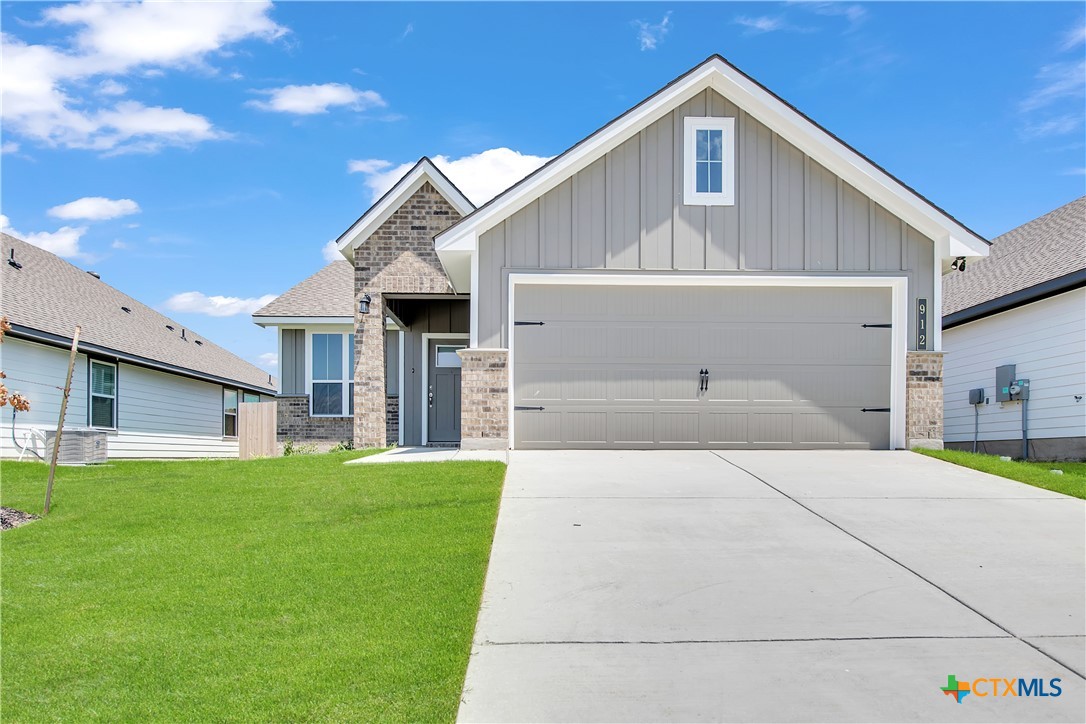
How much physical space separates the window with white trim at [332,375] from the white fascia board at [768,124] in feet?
28.1

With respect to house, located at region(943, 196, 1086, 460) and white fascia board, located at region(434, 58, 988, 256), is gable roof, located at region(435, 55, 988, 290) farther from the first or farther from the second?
house, located at region(943, 196, 1086, 460)

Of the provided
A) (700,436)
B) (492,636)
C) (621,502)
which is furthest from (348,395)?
(492,636)

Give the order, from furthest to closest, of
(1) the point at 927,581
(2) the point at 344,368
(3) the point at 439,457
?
1. (2) the point at 344,368
2. (3) the point at 439,457
3. (1) the point at 927,581

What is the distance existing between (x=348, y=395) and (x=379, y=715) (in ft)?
52.2

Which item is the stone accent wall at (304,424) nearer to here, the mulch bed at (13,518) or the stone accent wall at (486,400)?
the stone accent wall at (486,400)

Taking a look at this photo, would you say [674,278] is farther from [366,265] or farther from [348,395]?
[348,395]

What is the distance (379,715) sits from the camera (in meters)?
3.83

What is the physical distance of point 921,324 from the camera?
1191cm

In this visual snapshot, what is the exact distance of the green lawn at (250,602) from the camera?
406 cm

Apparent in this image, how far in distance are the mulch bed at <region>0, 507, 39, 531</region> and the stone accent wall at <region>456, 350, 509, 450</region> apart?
508cm

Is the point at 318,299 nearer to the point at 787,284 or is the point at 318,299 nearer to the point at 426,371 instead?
the point at 426,371

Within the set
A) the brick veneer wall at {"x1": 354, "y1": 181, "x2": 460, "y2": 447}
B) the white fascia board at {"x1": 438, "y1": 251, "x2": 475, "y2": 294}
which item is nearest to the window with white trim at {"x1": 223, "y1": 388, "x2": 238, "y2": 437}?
the brick veneer wall at {"x1": 354, "y1": 181, "x2": 460, "y2": 447}

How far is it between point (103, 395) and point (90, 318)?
1768 millimetres

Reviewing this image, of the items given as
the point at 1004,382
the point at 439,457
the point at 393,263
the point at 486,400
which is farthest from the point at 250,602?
the point at 1004,382
